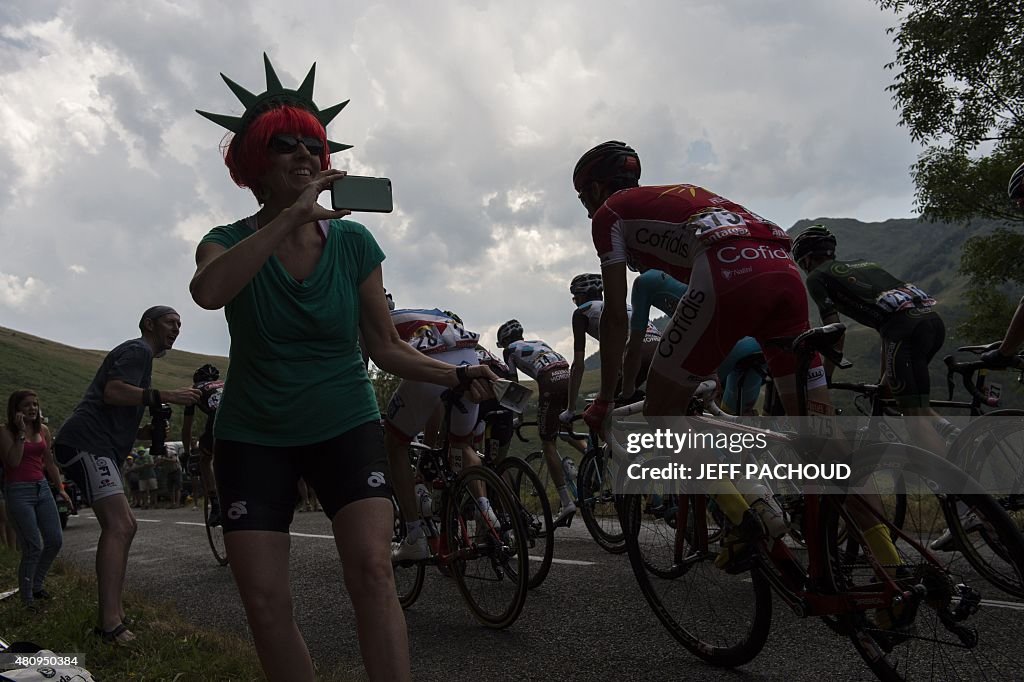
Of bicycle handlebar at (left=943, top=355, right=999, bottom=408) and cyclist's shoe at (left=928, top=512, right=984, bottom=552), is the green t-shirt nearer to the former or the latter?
cyclist's shoe at (left=928, top=512, right=984, bottom=552)

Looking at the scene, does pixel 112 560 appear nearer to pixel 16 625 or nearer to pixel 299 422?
pixel 16 625

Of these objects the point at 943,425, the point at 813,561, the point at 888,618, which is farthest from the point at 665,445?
the point at 943,425

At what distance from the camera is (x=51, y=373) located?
153250mm

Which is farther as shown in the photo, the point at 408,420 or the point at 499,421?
the point at 499,421

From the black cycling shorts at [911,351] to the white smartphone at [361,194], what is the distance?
456 cm

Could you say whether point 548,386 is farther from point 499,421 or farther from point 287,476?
point 287,476

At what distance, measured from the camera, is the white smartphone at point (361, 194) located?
2304 mm

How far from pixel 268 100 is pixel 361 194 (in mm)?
750

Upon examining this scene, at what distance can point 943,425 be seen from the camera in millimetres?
5391

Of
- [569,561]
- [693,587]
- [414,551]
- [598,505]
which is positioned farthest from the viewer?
[598,505]

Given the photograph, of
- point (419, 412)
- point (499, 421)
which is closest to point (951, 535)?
point (419, 412)

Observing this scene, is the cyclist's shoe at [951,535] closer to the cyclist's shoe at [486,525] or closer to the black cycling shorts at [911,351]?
the cyclist's shoe at [486,525]

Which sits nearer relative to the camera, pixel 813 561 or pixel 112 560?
pixel 813 561

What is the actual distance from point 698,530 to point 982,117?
21.5 metres
